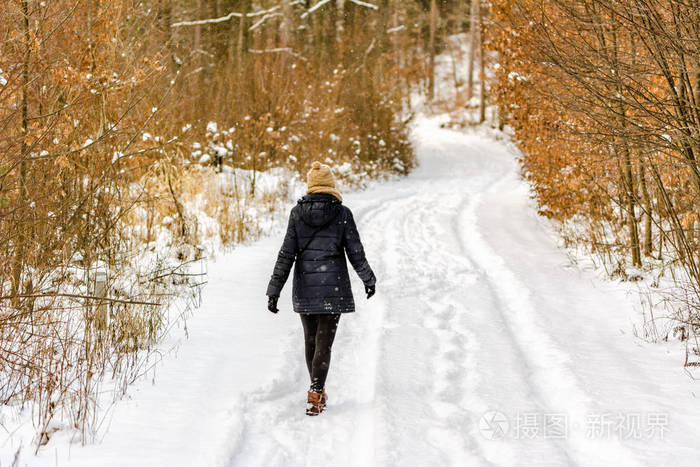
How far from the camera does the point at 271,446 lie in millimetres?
3492

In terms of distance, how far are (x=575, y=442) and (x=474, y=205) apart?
11.9 metres

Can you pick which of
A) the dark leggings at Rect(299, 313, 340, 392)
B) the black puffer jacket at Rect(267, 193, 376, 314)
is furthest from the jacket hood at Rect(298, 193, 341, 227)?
the dark leggings at Rect(299, 313, 340, 392)

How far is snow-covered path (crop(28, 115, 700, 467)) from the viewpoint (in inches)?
135

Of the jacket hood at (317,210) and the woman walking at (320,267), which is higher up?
the jacket hood at (317,210)

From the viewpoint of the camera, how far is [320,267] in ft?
13.8

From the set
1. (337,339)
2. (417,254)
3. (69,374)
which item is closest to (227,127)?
(417,254)

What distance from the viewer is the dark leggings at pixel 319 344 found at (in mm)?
4090

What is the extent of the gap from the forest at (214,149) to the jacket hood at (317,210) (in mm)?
1415

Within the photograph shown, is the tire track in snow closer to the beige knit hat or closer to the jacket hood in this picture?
the jacket hood

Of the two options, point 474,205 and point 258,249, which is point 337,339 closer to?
point 258,249

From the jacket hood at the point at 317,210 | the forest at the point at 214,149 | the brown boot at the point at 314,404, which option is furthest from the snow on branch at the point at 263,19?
the brown boot at the point at 314,404

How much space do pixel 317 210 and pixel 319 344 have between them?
107cm

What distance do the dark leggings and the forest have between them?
1434mm

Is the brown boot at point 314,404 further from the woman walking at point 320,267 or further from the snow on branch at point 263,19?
the snow on branch at point 263,19
